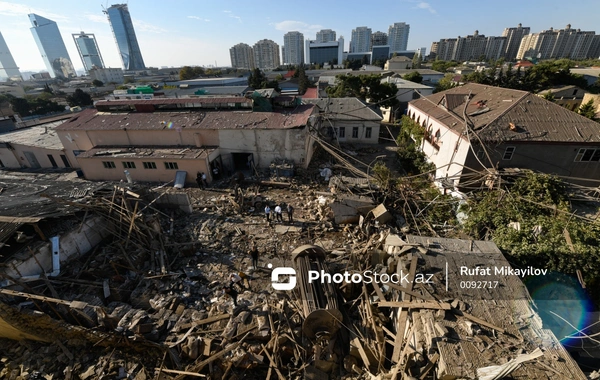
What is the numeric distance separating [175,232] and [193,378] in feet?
25.4

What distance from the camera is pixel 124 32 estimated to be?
627 feet

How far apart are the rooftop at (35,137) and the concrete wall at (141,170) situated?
6.04 m

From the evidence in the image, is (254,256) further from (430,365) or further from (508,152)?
(508,152)

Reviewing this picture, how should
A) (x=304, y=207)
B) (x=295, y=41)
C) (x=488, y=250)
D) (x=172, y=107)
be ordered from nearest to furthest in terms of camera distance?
(x=488, y=250) < (x=304, y=207) < (x=172, y=107) < (x=295, y=41)

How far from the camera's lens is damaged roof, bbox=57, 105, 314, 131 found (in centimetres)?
1983

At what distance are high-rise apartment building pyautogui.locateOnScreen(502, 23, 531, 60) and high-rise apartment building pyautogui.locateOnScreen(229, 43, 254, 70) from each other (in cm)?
14135

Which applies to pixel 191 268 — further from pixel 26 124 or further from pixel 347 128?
pixel 26 124

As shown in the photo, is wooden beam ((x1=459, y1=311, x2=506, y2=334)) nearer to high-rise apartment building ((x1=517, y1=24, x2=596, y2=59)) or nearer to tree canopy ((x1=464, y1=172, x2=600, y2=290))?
tree canopy ((x1=464, y1=172, x2=600, y2=290))

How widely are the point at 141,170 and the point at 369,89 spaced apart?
28984mm

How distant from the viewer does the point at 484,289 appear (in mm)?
7441

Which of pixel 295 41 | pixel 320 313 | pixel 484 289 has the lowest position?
pixel 320 313

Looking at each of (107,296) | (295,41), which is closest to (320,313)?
(107,296)

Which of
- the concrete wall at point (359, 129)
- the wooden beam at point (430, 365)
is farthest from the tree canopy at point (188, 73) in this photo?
the wooden beam at point (430, 365)

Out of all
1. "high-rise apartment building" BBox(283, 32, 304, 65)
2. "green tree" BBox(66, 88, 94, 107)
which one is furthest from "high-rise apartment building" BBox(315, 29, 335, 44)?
"green tree" BBox(66, 88, 94, 107)
